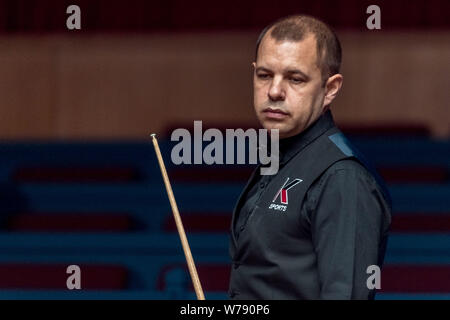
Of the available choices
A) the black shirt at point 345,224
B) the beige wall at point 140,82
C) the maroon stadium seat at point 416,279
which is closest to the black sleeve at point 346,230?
the black shirt at point 345,224

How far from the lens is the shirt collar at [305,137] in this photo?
Answer: 1.62ft

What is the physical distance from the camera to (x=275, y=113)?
48cm

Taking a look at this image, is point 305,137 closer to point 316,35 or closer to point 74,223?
point 316,35

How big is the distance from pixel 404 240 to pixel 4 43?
1129 millimetres

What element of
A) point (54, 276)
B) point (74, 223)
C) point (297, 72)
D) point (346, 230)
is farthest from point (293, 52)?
point (74, 223)

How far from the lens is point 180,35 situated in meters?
1.70

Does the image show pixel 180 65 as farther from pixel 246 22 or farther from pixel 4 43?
pixel 4 43

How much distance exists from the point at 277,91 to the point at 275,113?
2 centimetres

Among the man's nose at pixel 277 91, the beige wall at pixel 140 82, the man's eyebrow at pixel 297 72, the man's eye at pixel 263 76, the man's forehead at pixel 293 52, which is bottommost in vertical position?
the beige wall at pixel 140 82

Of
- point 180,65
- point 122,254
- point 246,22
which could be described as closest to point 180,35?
point 180,65

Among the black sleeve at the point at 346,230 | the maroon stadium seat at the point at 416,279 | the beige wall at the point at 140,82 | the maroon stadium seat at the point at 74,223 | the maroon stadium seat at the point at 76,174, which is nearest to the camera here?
the black sleeve at the point at 346,230

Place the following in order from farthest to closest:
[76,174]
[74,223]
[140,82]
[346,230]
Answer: [140,82] < [76,174] < [74,223] < [346,230]

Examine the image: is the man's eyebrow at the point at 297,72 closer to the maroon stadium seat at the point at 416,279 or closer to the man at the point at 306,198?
the man at the point at 306,198

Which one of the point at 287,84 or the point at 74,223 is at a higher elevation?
the point at 287,84
